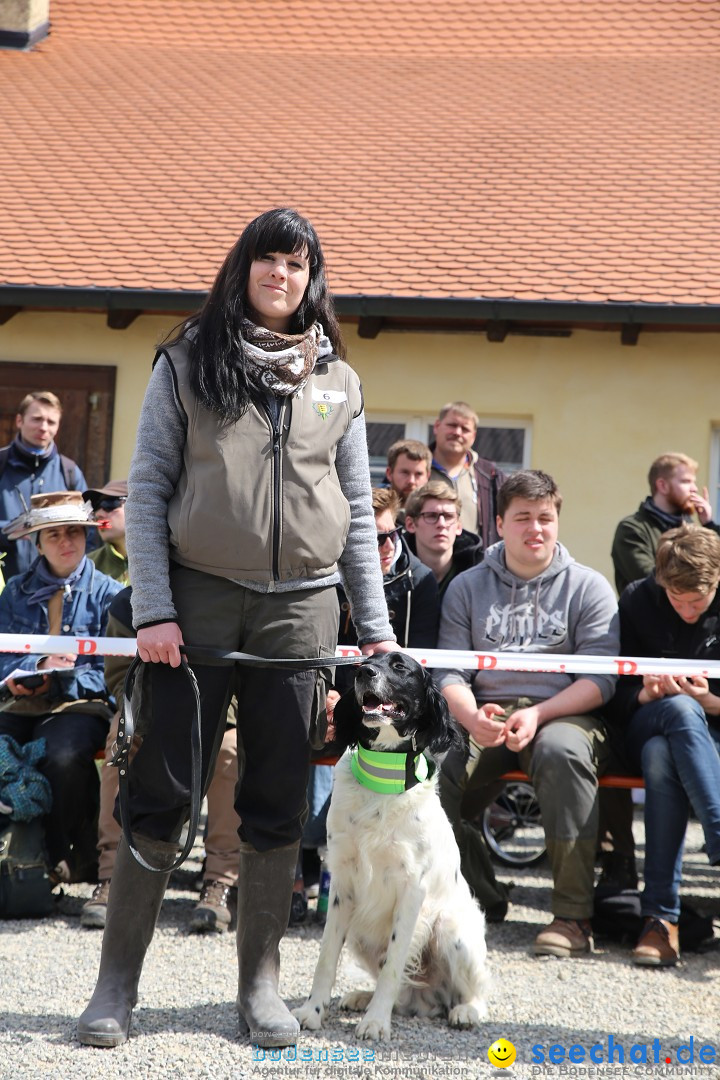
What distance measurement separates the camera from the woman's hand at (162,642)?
3.19 meters

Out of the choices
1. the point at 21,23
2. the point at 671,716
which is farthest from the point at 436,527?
the point at 21,23

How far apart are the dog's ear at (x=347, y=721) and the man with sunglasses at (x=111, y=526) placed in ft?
8.09

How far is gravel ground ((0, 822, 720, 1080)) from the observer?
3254 millimetres

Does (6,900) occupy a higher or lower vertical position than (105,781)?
lower

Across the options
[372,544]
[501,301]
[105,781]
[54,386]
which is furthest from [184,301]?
[372,544]

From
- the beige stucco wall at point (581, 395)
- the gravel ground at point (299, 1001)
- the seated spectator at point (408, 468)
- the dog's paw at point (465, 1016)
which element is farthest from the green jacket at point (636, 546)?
the dog's paw at point (465, 1016)

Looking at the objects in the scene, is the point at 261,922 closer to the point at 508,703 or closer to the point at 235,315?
→ the point at 235,315

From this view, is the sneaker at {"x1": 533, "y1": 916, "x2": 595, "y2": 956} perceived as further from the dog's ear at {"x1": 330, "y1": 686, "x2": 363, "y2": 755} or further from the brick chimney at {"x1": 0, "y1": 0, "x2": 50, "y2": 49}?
the brick chimney at {"x1": 0, "y1": 0, "x2": 50, "y2": 49}

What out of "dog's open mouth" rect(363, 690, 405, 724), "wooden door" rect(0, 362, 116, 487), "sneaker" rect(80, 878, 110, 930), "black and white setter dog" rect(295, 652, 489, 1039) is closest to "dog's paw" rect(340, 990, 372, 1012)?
A: "black and white setter dog" rect(295, 652, 489, 1039)

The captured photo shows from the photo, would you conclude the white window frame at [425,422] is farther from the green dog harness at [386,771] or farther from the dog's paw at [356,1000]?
the dog's paw at [356,1000]

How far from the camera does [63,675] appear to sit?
18.4 ft

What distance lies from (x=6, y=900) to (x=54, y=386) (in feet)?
21.0

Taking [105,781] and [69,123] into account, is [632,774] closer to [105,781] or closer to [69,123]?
[105,781]

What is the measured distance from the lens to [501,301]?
31.9ft
